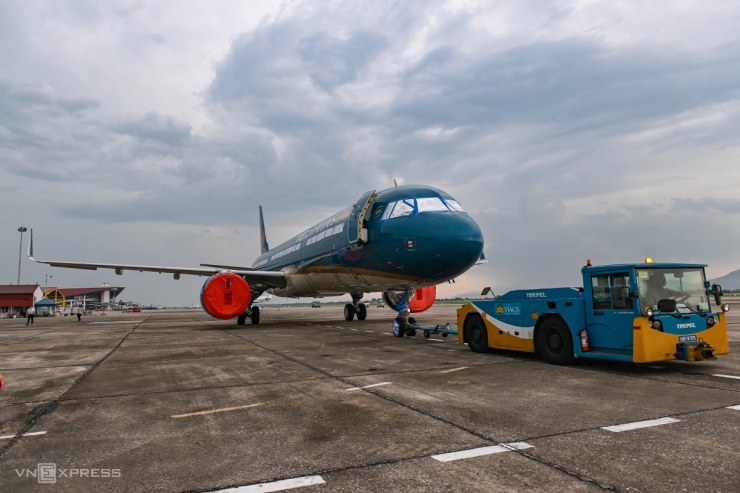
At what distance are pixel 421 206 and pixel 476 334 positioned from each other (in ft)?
13.2

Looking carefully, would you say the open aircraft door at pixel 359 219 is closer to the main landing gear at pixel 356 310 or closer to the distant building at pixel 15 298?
the main landing gear at pixel 356 310

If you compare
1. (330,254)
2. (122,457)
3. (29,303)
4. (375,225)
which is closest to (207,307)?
(330,254)

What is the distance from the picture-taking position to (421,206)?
13.1m

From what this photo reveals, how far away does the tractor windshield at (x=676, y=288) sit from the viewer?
25.7 feet

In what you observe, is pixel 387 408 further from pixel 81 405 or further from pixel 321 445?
pixel 81 405

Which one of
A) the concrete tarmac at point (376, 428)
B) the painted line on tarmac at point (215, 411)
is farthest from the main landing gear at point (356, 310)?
the painted line on tarmac at point (215, 411)

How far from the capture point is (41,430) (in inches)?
188

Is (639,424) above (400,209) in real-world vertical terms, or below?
below

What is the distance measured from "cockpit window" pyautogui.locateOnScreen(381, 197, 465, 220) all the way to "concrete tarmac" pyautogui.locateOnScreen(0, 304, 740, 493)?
528cm

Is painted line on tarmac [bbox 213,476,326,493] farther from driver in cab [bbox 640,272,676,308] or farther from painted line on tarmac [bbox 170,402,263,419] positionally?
driver in cab [bbox 640,272,676,308]

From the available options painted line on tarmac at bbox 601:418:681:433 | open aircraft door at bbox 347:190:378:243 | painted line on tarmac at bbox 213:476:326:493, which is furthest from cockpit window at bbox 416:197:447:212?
painted line on tarmac at bbox 213:476:326:493

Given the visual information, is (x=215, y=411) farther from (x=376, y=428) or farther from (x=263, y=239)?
(x=263, y=239)

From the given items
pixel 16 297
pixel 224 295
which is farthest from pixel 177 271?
pixel 16 297

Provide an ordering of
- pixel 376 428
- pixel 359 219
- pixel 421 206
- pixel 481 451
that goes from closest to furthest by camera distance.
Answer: pixel 481 451
pixel 376 428
pixel 421 206
pixel 359 219
